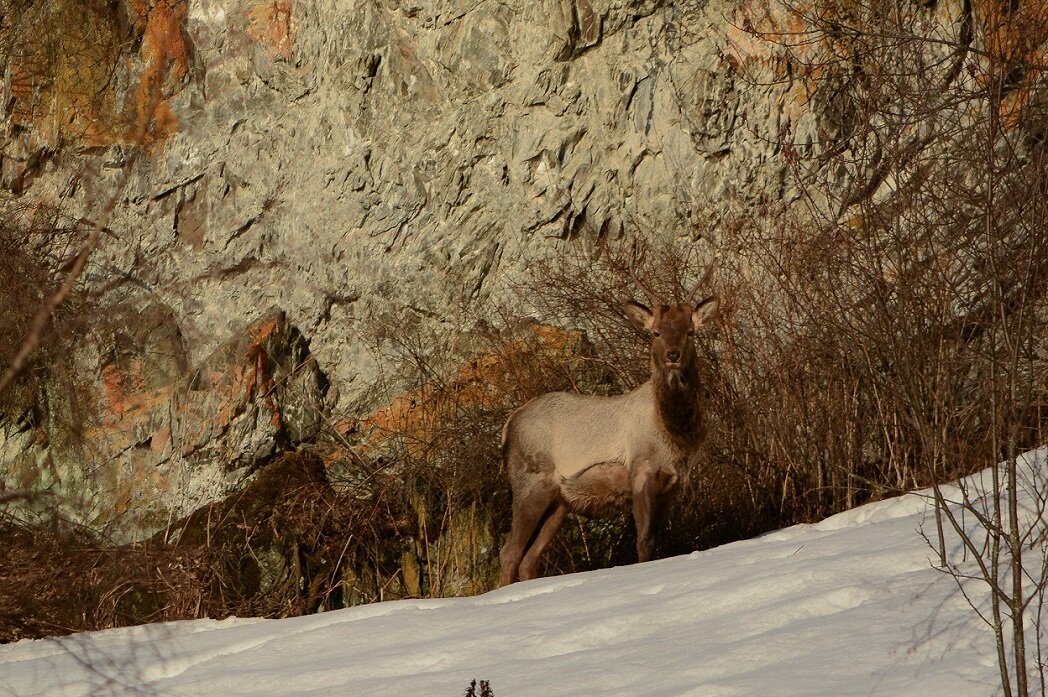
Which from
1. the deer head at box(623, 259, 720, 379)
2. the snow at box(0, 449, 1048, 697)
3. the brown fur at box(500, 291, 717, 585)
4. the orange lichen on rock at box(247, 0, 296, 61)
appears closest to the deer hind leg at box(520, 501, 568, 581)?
the brown fur at box(500, 291, 717, 585)

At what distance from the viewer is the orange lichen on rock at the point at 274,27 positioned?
14.2 meters

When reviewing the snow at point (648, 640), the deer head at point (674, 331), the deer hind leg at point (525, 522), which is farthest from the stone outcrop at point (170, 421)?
the snow at point (648, 640)

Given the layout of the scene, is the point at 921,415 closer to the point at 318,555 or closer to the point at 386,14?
the point at 318,555

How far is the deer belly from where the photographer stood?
924 centimetres

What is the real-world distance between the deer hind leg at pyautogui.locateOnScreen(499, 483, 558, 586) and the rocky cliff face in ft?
10.9

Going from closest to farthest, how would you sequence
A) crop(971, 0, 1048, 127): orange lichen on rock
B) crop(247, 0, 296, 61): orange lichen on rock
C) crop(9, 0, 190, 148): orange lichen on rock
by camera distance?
crop(971, 0, 1048, 127): orange lichen on rock → crop(247, 0, 296, 61): orange lichen on rock → crop(9, 0, 190, 148): orange lichen on rock

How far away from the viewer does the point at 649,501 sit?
8.95 metres

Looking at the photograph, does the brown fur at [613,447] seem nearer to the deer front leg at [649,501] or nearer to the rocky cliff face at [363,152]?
the deer front leg at [649,501]

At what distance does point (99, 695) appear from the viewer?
617 centimetres

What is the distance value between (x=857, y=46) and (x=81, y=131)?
8365mm

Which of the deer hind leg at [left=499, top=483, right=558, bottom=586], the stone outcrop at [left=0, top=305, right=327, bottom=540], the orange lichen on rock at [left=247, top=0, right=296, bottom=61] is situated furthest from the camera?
the orange lichen on rock at [left=247, top=0, right=296, bottom=61]

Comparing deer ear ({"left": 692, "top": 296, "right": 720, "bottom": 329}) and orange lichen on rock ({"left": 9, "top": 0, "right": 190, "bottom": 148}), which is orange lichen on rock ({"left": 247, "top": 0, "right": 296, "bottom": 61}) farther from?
deer ear ({"left": 692, "top": 296, "right": 720, "bottom": 329})

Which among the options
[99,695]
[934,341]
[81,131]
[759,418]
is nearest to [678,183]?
[759,418]

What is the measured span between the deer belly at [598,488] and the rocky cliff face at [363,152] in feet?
10.5
